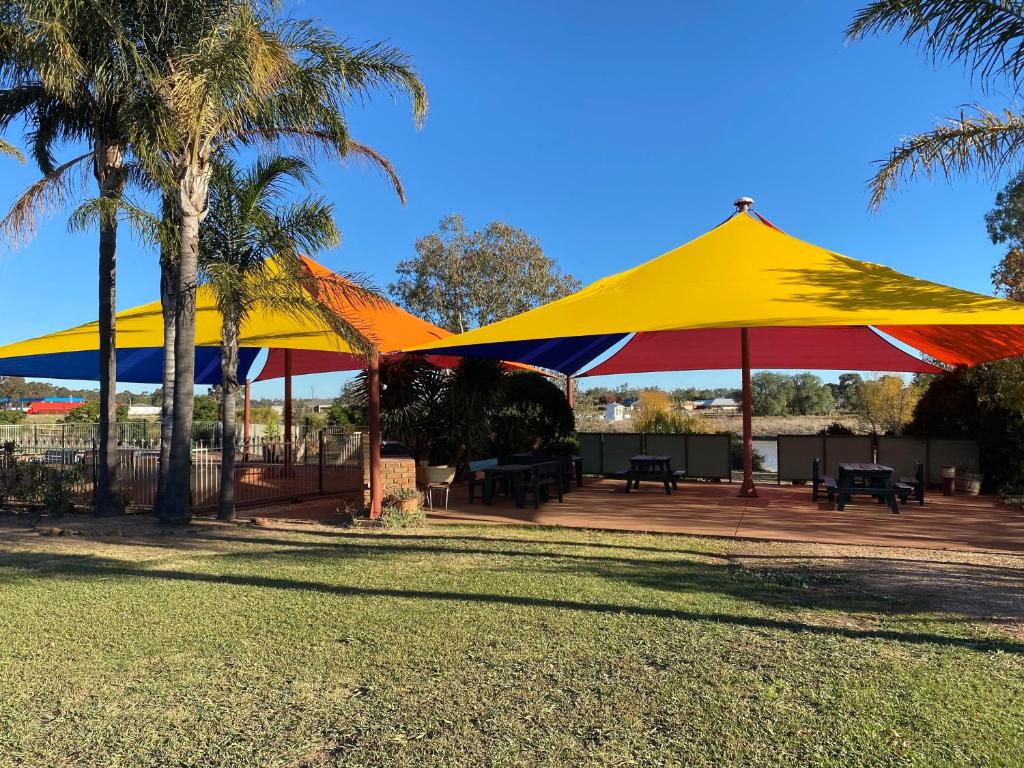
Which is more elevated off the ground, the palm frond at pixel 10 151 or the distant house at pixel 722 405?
the palm frond at pixel 10 151

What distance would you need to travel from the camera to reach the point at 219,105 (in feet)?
25.5

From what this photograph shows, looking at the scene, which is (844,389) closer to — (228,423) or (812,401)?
(812,401)

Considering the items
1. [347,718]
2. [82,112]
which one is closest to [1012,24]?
[347,718]

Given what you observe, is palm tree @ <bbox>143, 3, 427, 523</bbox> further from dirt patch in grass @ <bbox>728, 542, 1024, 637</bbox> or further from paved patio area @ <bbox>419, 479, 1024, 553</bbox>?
dirt patch in grass @ <bbox>728, 542, 1024, 637</bbox>

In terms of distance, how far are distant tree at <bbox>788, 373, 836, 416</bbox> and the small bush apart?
44.8m

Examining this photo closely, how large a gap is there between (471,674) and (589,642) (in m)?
0.79

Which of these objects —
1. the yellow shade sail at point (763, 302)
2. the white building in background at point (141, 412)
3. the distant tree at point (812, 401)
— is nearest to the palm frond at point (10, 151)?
the yellow shade sail at point (763, 302)

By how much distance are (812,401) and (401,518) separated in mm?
47534

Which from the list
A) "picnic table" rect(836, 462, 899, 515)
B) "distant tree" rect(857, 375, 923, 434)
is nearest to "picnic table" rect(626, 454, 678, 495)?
"picnic table" rect(836, 462, 899, 515)

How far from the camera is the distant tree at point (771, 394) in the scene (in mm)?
48938

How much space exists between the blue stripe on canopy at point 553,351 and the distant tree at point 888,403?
11.4 metres

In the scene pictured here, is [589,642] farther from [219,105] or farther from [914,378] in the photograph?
[914,378]

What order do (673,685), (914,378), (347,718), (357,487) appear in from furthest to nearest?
(914,378) → (357,487) → (673,685) → (347,718)

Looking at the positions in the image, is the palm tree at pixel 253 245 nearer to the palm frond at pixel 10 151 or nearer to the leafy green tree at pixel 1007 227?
the palm frond at pixel 10 151
